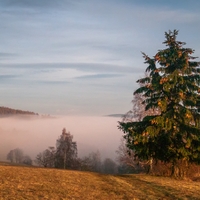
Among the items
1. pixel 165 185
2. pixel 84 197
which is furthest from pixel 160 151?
pixel 84 197

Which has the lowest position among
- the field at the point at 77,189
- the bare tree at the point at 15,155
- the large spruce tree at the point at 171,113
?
the bare tree at the point at 15,155

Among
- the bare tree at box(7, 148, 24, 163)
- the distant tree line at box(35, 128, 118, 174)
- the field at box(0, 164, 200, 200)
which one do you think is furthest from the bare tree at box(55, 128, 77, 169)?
the bare tree at box(7, 148, 24, 163)

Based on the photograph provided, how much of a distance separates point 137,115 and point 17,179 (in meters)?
14.0

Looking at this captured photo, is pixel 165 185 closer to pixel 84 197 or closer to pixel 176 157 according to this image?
pixel 176 157

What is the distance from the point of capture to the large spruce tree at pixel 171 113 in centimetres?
2236

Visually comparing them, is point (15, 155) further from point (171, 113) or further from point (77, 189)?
point (77, 189)

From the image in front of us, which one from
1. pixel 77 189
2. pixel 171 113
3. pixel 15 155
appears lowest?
pixel 15 155

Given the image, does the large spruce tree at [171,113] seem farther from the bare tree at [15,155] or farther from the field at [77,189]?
the bare tree at [15,155]

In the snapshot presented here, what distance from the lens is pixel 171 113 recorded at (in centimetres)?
2284

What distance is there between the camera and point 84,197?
1452cm

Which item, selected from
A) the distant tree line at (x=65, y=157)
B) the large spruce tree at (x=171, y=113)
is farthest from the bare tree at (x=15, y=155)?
the large spruce tree at (x=171, y=113)

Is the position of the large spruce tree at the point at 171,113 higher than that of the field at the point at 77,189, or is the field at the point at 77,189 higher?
the large spruce tree at the point at 171,113

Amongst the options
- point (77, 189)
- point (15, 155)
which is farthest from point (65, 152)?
point (15, 155)

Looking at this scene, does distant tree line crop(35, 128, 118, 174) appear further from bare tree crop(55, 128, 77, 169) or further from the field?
the field
